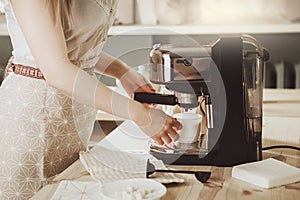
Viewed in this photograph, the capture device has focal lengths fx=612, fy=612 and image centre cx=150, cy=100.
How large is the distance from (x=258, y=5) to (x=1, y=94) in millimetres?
1970

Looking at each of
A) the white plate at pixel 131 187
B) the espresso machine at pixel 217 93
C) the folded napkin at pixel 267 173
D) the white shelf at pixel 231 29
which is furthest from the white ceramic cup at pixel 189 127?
the white shelf at pixel 231 29

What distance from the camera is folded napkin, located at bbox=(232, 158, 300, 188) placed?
4.54ft

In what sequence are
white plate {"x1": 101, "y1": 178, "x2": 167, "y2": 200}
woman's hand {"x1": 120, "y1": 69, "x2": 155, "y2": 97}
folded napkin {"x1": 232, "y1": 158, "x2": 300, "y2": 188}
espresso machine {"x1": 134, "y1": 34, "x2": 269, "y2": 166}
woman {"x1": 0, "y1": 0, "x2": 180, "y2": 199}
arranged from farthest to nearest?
1. woman's hand {"x1": 120, "y1": 69, "x2": 155, "y2": 97}
2. woman {"x1": 0, "y1": 0, "x2": 180, "y2": 199}
3. espresso machine {"x1": 134, "y1": 34, "x2": 269, "y2": 166}
4. folded napkin {"x1": 232, "y1": 158, "x2": 300, "y2": 188}
5. white plate {"x1": 101, "y1": 178, "x2": 167, "y2": 200}

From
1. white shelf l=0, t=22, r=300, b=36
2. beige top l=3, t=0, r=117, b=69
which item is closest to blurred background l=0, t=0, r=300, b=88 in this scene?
white shelf l=0, t=22, r=300, b=36

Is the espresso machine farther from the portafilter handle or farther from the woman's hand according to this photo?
the woman's hand

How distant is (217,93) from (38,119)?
0.48 m

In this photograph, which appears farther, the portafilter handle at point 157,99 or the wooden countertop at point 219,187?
the portafilter handle at point 157,99

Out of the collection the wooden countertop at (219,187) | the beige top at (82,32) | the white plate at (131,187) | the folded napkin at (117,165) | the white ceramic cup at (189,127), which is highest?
the beige top at (82,32)

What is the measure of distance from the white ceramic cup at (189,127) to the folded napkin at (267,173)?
15 cm

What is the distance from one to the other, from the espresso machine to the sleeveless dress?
0.23m

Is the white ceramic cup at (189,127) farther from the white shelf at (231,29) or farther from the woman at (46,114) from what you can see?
the white shelf at (231,29)

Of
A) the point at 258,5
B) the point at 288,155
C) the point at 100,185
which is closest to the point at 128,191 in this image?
the point at 100,185

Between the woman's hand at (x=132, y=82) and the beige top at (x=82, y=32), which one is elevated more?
the beige top at (x=82, y=32)

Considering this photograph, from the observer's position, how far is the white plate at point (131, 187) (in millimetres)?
1241
